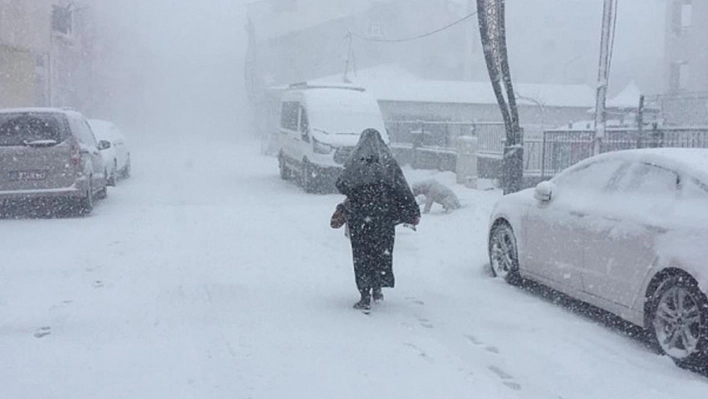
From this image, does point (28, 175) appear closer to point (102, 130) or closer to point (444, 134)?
point (102, 130)

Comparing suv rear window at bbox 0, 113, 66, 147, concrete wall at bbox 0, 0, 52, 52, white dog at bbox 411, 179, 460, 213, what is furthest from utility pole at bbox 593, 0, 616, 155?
concrete wall at bbox 0, 0, 52, 52

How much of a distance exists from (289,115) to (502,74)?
8.12 meters

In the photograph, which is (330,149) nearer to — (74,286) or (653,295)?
(74,286)

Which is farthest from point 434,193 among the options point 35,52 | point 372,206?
point 35,52

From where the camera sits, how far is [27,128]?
13.2 meters

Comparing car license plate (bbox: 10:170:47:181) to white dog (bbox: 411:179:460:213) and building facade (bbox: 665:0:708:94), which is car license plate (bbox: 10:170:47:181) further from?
building facade (bbox: 665:0:708:94)

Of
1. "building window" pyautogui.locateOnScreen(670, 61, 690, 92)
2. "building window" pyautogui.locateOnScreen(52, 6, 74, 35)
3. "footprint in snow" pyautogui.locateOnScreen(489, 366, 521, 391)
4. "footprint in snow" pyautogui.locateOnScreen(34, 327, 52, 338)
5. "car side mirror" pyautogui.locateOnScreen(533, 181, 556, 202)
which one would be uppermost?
"building window" pyautogui.locateOnScreen(52, 6, 74, 35)

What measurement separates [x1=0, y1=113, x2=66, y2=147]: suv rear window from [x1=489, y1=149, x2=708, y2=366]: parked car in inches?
313

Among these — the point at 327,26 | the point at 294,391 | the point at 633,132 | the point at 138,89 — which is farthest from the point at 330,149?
the point at 138,89

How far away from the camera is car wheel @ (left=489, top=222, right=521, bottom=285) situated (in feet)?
28.2

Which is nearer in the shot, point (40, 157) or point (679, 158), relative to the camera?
point (679, 158)

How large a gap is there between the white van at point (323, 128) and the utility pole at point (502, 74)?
437cm

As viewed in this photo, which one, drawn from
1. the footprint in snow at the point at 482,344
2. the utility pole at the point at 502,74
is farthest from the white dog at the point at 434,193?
the footprint in snow at the point at 482,344

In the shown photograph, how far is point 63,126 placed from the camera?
43.7ft
